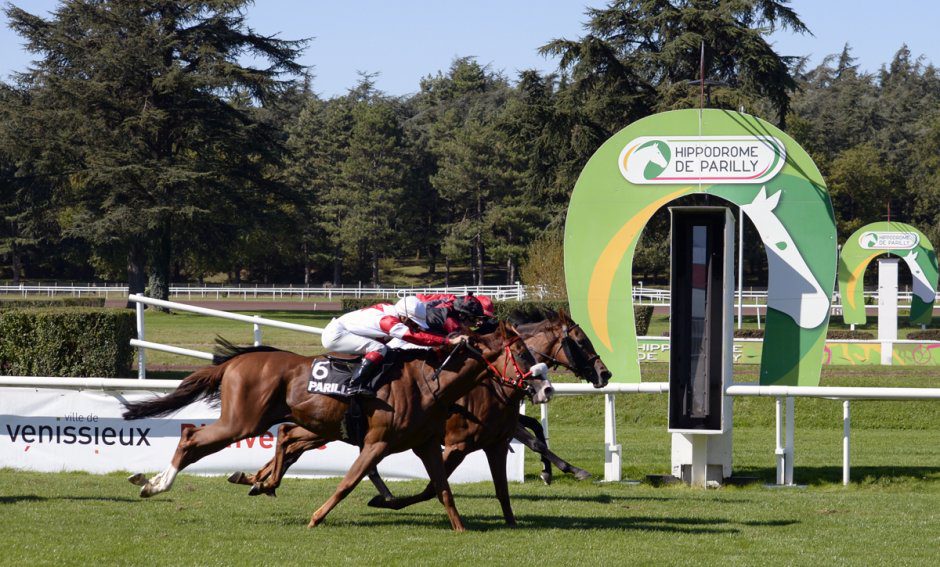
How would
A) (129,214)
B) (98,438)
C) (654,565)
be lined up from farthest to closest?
1. (129,214)
2. (98,438)
3. (654,565)

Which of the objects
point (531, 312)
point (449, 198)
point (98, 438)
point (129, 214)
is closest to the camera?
point (531, 312)

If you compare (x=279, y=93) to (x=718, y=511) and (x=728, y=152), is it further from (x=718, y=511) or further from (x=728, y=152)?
(x=718, y=511)

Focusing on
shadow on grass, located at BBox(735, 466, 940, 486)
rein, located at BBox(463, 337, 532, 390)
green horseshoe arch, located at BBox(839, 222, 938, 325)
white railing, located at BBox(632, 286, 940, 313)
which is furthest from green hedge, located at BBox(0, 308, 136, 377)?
white railing, located at BBox(632, 286, 940, 313)

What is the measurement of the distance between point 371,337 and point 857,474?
5.75 meters

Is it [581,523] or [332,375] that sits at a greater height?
[332,375]

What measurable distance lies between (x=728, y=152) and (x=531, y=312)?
12.5 feet

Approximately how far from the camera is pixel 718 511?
27.4ft

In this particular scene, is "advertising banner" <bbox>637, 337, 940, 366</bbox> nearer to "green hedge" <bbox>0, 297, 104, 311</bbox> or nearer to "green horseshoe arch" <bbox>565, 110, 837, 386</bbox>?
"green horseshoe arch" <bbox>565, 110, 837, 386</bbox>

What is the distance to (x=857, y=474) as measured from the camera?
35.6 ft

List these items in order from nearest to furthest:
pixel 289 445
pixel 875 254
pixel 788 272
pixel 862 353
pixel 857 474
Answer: pixel 289 445
pixel 857 474
pixel 788 272
pixel 862 353
pixel 875 254

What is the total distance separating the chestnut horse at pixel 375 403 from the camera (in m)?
7.23

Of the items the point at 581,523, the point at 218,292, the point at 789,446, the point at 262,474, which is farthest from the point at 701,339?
the point at 218,292

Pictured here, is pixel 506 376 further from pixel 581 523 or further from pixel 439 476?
pixel 581 523

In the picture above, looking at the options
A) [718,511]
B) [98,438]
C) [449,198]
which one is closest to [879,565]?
[718,511]
